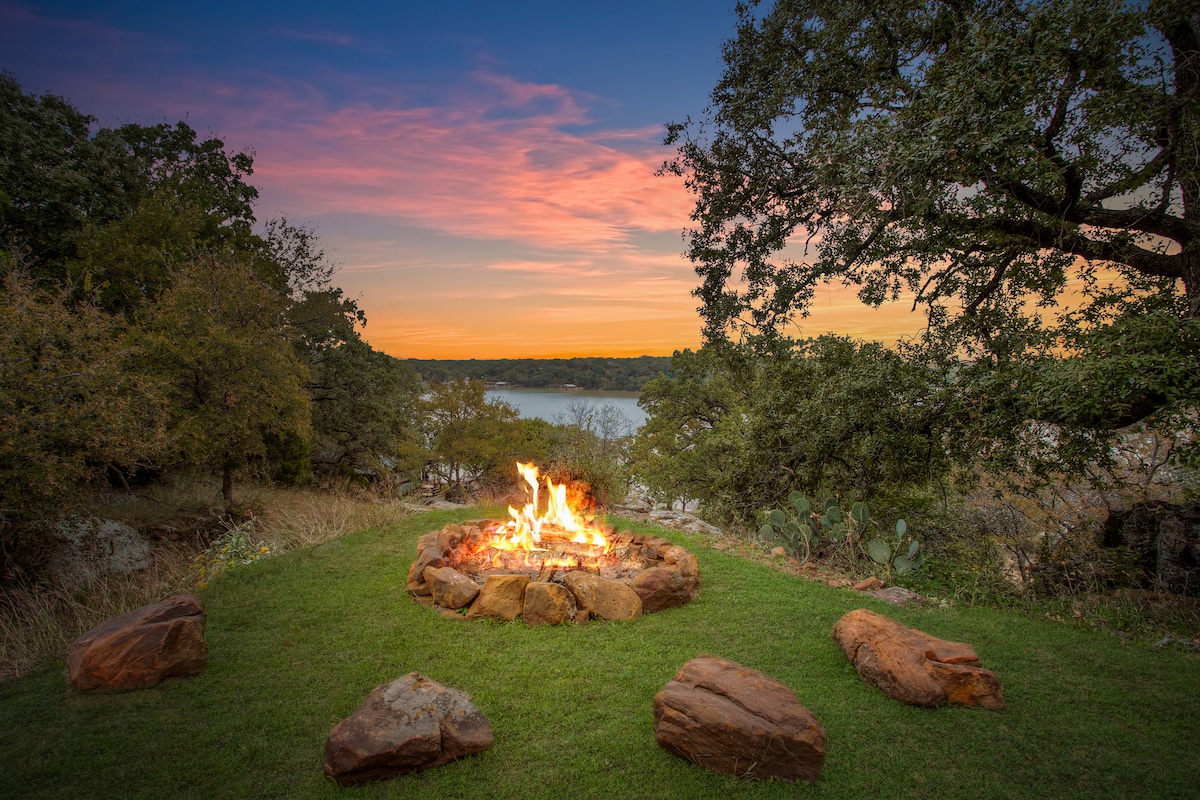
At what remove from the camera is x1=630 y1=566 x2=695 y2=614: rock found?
625cm

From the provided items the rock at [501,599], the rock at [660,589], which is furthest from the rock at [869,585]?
the rock at [501,599]

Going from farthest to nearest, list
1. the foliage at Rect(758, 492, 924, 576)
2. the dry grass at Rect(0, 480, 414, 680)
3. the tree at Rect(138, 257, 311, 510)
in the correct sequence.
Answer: the tree at Rect(138, 257, 311, 510), the foliage at Rect(758, 492, 924, 576), the dry grass at Rect(0, 480, 414, 680)

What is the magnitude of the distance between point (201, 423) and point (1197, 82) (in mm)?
16056

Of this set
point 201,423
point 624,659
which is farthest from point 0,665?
point 201,423

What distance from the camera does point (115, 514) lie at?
1290cm

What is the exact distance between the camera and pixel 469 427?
20953 millimetres

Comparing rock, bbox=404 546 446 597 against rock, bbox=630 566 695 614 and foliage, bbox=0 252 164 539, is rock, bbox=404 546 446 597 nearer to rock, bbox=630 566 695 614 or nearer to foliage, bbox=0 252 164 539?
rock, bbox=630 566 695 614

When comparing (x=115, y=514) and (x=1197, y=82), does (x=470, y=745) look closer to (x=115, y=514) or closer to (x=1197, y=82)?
(x=1197, y=82)

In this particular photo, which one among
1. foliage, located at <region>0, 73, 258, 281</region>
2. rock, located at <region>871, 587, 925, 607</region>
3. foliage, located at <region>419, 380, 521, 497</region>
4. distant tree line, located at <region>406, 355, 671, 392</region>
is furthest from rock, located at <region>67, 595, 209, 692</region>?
distant tree line, located at <region>406, 355, 671, 392</region>

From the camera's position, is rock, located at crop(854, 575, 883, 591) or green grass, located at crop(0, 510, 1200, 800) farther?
rock, located at crop(854, 575, 883, 591)

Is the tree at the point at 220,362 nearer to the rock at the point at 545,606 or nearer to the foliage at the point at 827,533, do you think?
the rock at the point at 545,606

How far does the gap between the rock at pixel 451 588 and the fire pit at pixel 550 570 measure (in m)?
0.01

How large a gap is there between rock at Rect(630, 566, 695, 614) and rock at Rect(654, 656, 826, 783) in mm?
2268

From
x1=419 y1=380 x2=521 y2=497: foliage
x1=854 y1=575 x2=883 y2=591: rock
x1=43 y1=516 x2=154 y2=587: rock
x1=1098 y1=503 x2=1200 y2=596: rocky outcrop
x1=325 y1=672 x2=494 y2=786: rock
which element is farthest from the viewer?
x1=419 y1=380 x2=521 y2=497: foliage
